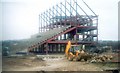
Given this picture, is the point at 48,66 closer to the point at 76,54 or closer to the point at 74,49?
the point at 76,54

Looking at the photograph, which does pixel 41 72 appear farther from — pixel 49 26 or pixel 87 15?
pixel 49 26

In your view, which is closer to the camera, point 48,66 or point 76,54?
point 48,66

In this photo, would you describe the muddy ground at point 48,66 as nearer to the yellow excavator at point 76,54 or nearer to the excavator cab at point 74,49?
the yellow excavator at point 76,54

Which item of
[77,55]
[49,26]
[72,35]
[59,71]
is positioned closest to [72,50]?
[77,55]

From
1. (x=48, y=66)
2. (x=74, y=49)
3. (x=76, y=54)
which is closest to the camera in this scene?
(x=48, y=66)

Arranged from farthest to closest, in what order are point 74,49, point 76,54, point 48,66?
1. point 74,49
2. point 76,54
3. point 48,66

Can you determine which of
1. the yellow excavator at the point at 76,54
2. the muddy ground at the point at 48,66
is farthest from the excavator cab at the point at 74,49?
the muddy ground at the point at 48,66

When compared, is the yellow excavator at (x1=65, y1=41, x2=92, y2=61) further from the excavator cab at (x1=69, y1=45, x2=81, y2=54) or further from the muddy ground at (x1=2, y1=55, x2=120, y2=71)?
the muddy ground at (x1=2, y1=55, x2=120, y2=71)

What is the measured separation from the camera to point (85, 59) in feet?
96.4

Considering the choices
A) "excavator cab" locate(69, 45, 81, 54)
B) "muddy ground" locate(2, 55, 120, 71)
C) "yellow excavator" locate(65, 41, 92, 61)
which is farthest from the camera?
"excavator cab" locate(69, 45, 81, 54)

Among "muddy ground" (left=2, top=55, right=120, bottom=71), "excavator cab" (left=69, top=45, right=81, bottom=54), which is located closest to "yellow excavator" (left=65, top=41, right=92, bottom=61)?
"excavator cab" (left=69, top=45, right=81, bottom=54)

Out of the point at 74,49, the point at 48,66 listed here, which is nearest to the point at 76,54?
the point at 74,49

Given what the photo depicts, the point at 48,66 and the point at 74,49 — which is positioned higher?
the point at 74,49

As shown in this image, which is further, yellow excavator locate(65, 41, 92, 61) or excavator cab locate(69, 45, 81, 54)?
excavator cab locate(69, 45, 81, 54)
